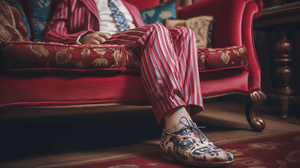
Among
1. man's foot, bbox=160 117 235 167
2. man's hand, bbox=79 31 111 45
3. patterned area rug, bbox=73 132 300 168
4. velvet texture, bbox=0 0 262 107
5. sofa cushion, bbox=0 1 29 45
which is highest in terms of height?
sofa cushion, bbox=0 1 29 45

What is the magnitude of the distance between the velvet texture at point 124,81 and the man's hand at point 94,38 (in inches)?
6.8

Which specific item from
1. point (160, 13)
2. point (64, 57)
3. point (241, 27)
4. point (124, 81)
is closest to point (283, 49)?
point (241, 27)

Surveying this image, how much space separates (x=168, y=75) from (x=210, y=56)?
0.32 m

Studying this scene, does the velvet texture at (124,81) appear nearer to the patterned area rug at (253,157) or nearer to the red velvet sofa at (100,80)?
the red velvet sofa at (100,80)

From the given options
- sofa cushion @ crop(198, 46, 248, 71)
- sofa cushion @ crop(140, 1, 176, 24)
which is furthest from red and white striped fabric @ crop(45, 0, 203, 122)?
sofa cushion @ crop(140, 1, 176, 24)

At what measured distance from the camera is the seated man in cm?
65

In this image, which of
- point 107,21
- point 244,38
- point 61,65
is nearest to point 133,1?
point 107,21

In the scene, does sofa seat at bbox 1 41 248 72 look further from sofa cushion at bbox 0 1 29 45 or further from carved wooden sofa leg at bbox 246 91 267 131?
carved wooden sofa leg at bbox 246 91 267 131

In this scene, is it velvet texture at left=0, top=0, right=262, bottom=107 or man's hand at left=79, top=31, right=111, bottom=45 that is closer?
velvet texture at left=0, top=0, right=262, bottom=107

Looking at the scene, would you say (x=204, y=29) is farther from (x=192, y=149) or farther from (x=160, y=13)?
(x=192, y=149)

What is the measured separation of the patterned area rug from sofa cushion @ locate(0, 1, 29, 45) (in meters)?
0.57

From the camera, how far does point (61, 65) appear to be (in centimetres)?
73

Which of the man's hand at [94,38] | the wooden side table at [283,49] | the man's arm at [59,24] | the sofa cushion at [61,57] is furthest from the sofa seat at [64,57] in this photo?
the wooden side table at [283,49]

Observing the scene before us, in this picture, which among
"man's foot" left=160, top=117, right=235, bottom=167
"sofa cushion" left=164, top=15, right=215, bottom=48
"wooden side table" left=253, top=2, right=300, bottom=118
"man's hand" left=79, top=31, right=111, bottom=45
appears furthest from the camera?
"wooden side table" left=253, top=2, right=300, bottom=118
